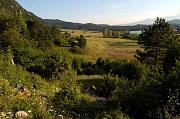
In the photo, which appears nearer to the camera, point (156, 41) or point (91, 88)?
point (91, 88)

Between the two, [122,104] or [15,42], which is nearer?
[122,104]

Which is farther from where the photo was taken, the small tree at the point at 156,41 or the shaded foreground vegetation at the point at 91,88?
the small tree at the point at 156,41

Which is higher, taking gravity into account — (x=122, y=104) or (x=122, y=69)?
(x=122, y=104)

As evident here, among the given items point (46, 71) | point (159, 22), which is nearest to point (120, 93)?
point (46, 71)

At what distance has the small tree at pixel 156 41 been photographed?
43.2 m

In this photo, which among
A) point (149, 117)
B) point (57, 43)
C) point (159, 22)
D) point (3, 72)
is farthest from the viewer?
point (57, 43)

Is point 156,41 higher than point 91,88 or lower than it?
higher

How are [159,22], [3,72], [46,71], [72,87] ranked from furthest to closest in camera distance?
[159,22] → [46,71] → [3,72] → [72,87]

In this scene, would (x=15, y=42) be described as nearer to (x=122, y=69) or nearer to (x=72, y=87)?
(x=122, y=69)

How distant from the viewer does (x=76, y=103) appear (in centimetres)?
1435

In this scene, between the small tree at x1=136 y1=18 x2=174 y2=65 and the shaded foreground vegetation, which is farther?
the small tree at x1=136 y1=18 x2=174 y2=65

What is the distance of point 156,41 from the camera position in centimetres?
4322

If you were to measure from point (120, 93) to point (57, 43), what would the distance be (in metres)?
65.9

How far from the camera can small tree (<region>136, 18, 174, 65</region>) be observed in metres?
43.2
